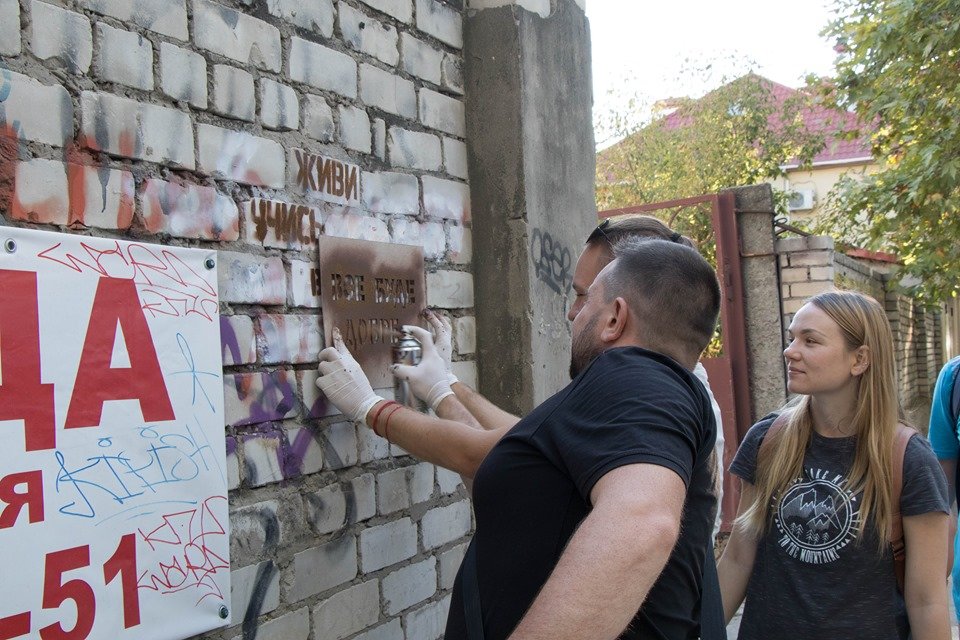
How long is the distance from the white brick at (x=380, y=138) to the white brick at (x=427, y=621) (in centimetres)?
143

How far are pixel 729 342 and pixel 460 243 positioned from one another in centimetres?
320

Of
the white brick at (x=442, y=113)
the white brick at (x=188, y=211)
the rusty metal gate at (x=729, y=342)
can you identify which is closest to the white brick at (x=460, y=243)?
the white brick at (x=442, y=113)

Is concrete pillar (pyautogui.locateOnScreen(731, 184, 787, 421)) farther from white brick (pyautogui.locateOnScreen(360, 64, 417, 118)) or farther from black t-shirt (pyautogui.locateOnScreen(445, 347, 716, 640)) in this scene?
black t-shirt (pyautogui.locateOnScreen(445, 347, 716, 640))

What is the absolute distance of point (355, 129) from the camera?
2.73m

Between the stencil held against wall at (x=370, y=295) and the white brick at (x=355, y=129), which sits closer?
the stencil held against wall at (x=370, y=295)

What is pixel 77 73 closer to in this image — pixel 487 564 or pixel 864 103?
pixel 487 564

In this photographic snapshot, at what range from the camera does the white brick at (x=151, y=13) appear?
1.97m

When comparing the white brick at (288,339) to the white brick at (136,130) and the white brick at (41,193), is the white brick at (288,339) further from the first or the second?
the white brick at (41,193)

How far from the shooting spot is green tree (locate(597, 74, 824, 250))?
12734 millimetres

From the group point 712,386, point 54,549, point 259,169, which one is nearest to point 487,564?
point 54,549

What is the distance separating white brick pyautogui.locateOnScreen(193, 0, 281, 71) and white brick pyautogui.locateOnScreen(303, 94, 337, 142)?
0.48ft

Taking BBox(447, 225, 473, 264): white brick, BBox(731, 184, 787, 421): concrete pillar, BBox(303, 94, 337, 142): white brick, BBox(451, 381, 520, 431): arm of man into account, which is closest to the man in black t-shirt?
BBox(451, 381, 520, 431): arm of man

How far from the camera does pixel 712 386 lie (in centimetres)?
602

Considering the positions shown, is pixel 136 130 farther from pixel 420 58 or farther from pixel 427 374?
pixel 420 58
